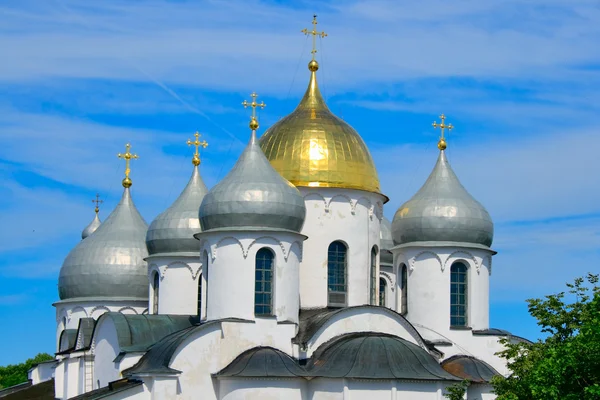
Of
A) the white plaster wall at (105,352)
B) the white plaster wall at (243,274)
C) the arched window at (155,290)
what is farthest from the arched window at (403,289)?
the white plaster wall at (105,352)

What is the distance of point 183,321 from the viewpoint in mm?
37250

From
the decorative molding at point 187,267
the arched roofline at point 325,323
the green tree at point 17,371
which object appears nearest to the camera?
the arched roofline at point 325,323

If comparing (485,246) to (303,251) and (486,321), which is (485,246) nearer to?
(486,321)

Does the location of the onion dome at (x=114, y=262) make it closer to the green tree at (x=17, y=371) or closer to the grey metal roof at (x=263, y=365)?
the grey metal roof at (x=263, y=365)

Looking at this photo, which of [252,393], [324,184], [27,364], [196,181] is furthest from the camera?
[27,364]

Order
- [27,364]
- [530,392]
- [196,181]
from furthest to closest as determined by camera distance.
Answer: [27,364] < [196,181] < [530,392]

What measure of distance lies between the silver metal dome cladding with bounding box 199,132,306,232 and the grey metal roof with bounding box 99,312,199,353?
12.0ft

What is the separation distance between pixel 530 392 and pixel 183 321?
1339cm

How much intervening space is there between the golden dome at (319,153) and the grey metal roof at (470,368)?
5.40 m

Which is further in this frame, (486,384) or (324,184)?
(324,184)

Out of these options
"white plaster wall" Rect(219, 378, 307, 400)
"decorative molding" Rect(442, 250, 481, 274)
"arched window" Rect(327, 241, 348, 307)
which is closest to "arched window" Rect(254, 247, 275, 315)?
"white plaster wall" Rect(219, 378, 307, 400)

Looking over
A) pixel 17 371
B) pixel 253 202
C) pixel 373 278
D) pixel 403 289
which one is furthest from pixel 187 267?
pixel 17 371

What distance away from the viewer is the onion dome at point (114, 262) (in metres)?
42.9

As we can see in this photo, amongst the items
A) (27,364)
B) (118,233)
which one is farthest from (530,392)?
(27,364)
